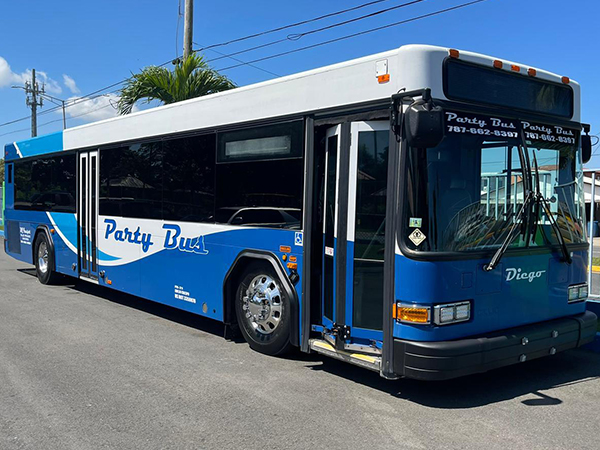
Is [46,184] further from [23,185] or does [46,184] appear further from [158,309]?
[158,309]

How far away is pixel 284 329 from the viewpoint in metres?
6.12

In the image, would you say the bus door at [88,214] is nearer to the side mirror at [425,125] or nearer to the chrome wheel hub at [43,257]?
the chrome wheel hub at [43,257]

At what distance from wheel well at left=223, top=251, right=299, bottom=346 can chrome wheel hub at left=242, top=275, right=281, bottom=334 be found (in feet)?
0.65

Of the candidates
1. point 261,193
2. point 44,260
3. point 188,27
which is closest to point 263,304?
point 261,193

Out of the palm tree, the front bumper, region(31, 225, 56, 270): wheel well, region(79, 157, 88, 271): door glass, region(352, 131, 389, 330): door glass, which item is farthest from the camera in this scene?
the palm tree

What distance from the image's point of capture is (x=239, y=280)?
679 centimetres

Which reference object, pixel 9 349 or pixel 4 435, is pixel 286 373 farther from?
pixel 9 349

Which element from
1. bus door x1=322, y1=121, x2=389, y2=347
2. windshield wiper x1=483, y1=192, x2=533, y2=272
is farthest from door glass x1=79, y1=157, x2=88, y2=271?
windshield wiper x1=483, y1=192, x2=533, y2=272

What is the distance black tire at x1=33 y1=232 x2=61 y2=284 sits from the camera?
447 inches

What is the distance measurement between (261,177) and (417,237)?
221cm

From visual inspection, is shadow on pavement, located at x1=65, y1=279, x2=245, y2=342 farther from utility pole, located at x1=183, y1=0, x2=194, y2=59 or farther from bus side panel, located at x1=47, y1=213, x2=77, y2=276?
utility pole, located at x1=183, y1=0, x2=194, y2=59

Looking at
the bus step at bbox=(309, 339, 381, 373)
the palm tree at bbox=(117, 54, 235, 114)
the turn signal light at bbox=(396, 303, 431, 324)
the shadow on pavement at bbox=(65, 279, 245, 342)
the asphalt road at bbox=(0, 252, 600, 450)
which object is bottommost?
the asphalt road at bbox=(0, 252, 600, 450)

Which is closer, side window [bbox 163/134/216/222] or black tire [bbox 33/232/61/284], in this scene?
side window [bbox 163/134/216/222]

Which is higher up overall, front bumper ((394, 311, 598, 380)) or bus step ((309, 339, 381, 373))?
front bumper ((394, 311, 598, 380))
